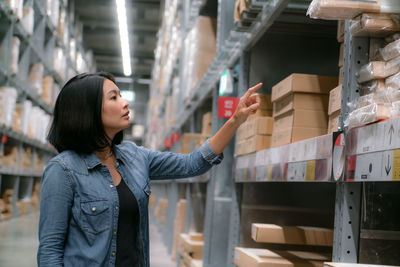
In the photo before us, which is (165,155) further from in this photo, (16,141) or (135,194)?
(16,141)

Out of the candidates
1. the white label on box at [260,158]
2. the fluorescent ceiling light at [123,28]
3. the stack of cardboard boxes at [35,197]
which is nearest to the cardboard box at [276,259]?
the white label on box at [260,158]

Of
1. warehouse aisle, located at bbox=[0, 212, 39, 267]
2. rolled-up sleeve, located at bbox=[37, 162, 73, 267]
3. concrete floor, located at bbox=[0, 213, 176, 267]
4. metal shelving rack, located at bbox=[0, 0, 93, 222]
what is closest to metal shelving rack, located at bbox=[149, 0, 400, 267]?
rolled-up sleeve, located at bbox=[37, 162, 73, 267]

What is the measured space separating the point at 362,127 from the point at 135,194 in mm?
941

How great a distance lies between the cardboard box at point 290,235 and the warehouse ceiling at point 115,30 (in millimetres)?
13953

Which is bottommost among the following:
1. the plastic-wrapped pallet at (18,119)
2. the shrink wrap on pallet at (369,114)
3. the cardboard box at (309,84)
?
the shrink wrap on pallet at (369,114)

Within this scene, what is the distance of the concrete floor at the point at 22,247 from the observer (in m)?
4.95

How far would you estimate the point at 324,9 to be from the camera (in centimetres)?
170

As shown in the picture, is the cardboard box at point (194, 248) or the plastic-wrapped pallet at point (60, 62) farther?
the plastic-wrapped pallet at point (60, 62)

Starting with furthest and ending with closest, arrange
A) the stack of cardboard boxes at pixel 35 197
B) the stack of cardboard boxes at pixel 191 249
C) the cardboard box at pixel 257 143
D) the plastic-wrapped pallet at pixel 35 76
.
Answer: the stack of cardboard boxes at pixel 35 197 < the plastic-wrapped pallet at pixel 35 76 < the stack of cardboard boxes at pixel 191 249 < the cardboard box at pixel 257 143

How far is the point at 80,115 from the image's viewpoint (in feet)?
6.76

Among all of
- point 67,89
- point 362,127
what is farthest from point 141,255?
point 362,127

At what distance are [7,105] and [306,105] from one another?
6.34m

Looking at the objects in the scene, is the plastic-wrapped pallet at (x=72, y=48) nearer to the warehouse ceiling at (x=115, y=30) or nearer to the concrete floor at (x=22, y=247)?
the warehouse ceiling at (x=115, y=30)

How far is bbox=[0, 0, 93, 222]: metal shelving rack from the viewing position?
802 centimetres
